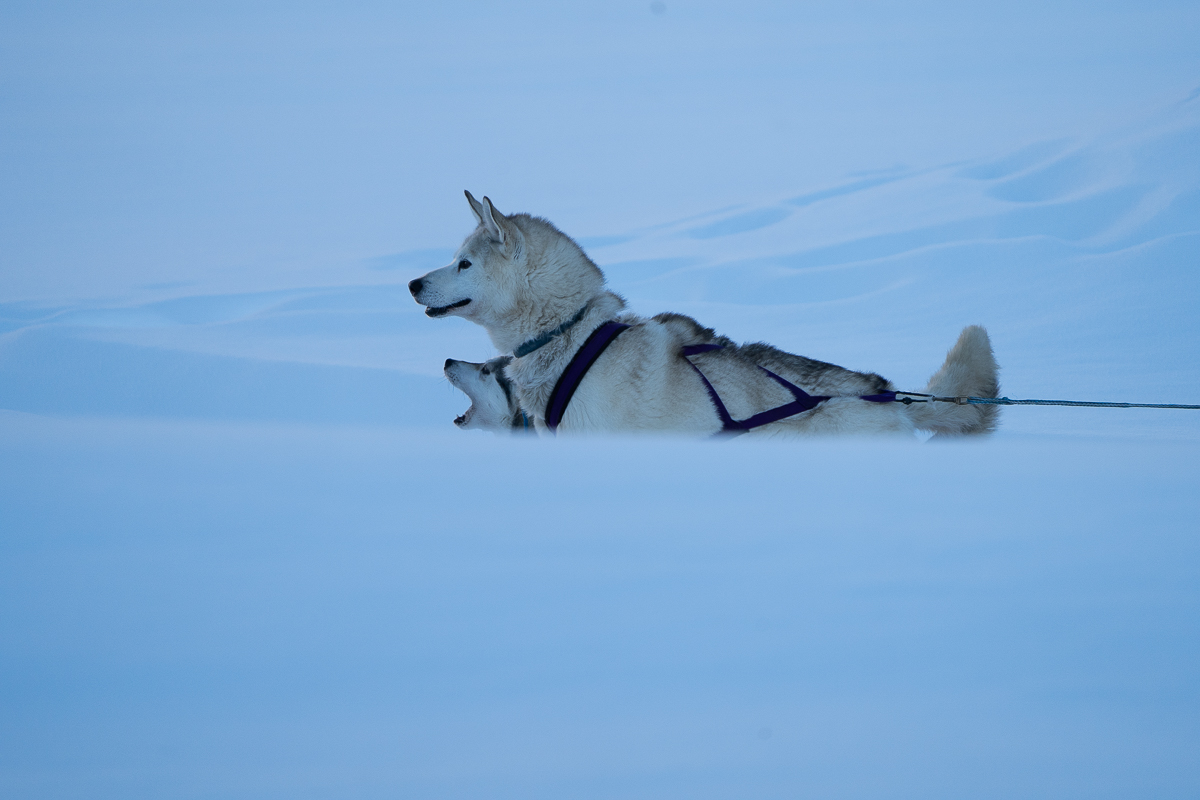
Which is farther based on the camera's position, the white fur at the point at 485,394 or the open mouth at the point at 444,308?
the white fur at the point at 485,394

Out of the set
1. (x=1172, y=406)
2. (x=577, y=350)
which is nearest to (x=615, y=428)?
(x=577, y=350)

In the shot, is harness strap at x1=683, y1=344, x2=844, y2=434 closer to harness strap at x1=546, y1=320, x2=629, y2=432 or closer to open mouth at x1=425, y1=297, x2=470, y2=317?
harness strap at x1=546, y1=320, x2=629, y2=432

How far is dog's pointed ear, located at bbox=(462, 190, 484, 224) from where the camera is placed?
5508 mm

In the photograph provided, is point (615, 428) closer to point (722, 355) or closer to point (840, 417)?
point (722, 355)

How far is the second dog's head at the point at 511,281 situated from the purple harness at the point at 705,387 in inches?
9.6

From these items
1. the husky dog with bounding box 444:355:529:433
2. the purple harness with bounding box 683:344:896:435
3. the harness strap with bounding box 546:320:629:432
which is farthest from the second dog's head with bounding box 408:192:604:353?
the purple harness with bounding box 683:344:896:435

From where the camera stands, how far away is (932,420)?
218 inches

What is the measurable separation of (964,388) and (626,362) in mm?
1812

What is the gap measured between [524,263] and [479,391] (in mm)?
963

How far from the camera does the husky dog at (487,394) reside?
20.1ft

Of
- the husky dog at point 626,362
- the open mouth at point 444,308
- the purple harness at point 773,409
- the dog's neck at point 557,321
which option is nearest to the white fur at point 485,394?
the husky dog at point 626,362

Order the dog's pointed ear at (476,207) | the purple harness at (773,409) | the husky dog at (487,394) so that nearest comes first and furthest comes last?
the purple harness at (773,409), the dog's pointed ear at (476,207), the husky dog at (487,394)

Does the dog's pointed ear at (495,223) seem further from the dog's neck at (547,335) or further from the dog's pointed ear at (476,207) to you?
the dog's neck at (547,335)

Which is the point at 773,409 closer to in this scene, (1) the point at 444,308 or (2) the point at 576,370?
(2) the point at 576,370
